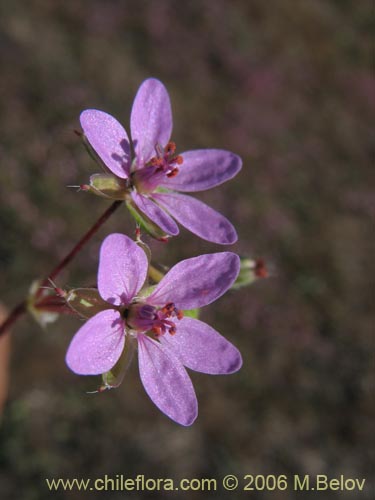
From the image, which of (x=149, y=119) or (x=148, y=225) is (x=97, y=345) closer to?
(x=148, y=225)

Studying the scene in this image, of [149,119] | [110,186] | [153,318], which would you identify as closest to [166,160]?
[149,119]

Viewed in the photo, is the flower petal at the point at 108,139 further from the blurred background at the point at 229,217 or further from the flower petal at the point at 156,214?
the blurred background at the point at 229,217

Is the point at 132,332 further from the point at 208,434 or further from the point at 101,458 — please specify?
the point at 208,434

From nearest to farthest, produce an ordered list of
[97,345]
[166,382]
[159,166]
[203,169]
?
[97,345] → [166,382] → [159,166] → [203,169]

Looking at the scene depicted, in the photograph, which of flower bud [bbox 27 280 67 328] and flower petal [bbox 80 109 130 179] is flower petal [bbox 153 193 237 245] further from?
flower bud [bbox 27 280 67 328]

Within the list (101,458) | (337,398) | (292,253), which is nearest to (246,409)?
(337,398)

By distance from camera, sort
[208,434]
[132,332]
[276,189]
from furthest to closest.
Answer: [276,189], [208,434], [132,332]
